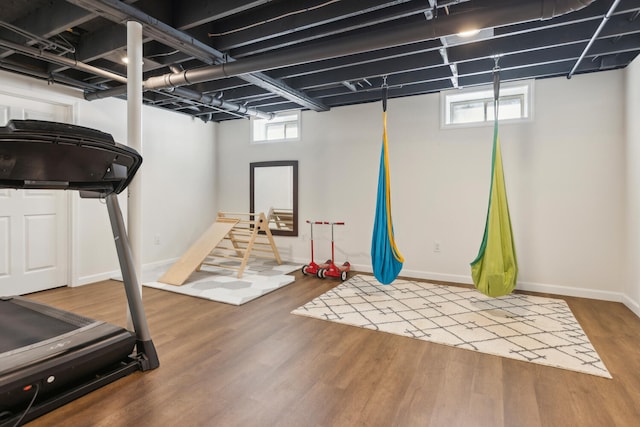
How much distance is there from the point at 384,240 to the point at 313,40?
231 centimetres

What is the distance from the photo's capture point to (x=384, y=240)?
394 centimetres

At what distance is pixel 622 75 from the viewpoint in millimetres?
3773

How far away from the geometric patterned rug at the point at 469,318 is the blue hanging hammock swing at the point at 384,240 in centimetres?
32

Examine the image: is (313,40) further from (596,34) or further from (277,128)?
(277,128)

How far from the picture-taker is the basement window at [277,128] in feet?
19.3

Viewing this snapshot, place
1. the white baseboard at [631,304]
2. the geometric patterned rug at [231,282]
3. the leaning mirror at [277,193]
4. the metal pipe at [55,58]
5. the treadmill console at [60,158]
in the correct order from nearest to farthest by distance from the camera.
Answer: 1. the treadmill console at [60,158]
2. the metal pipe at [55,58]
3. the white baseboard at [631,304]
4. the geometric patterned rug at [231,282]
5. the leaning mirror at [277,193]

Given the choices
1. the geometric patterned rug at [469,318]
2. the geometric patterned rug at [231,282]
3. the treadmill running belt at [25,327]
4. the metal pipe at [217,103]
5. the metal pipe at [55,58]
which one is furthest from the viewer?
the metal pipe at [217,103]

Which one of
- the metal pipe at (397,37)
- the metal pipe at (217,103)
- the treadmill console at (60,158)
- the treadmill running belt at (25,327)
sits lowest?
the treadmill running belt at (25,327)

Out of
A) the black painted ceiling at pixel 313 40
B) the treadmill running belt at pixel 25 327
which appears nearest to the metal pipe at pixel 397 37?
the black painted ceiling at pixel 313 40

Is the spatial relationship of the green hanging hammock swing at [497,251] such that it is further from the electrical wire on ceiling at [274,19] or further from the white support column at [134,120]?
the white support column at [134,120]

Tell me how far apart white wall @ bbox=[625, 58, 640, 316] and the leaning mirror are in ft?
14.3

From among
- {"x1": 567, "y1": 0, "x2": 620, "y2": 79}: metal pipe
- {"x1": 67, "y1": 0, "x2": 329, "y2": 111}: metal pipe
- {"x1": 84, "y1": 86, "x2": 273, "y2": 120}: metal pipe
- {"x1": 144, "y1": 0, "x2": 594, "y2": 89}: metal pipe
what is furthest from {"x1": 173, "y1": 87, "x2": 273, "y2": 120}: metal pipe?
{"x1": 567, "y1": 0, "x2": 620, "y2": 79}: metal pipe

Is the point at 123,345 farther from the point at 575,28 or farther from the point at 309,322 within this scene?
the point at 575,28

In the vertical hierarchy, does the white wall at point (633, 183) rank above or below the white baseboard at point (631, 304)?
above
